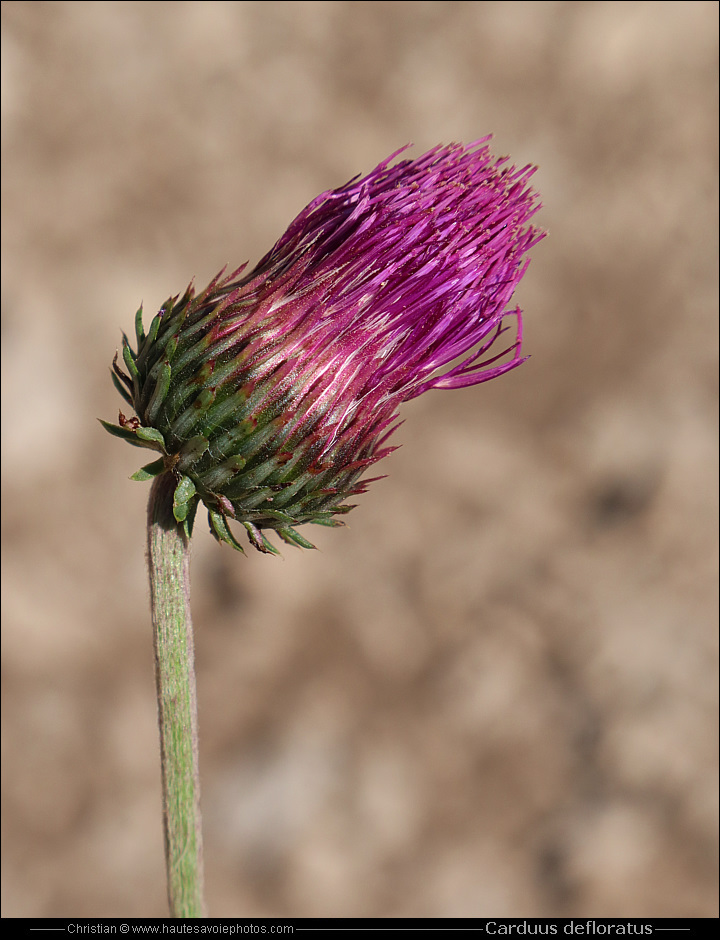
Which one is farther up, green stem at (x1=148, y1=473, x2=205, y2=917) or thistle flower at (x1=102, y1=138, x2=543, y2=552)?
thistle flower at (x1=102, y1=138, x2=543, y2=552)

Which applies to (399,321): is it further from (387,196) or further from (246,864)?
(246,864)

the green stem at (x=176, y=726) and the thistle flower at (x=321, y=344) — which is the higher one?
the thistle flower at (x=321, y=344)
